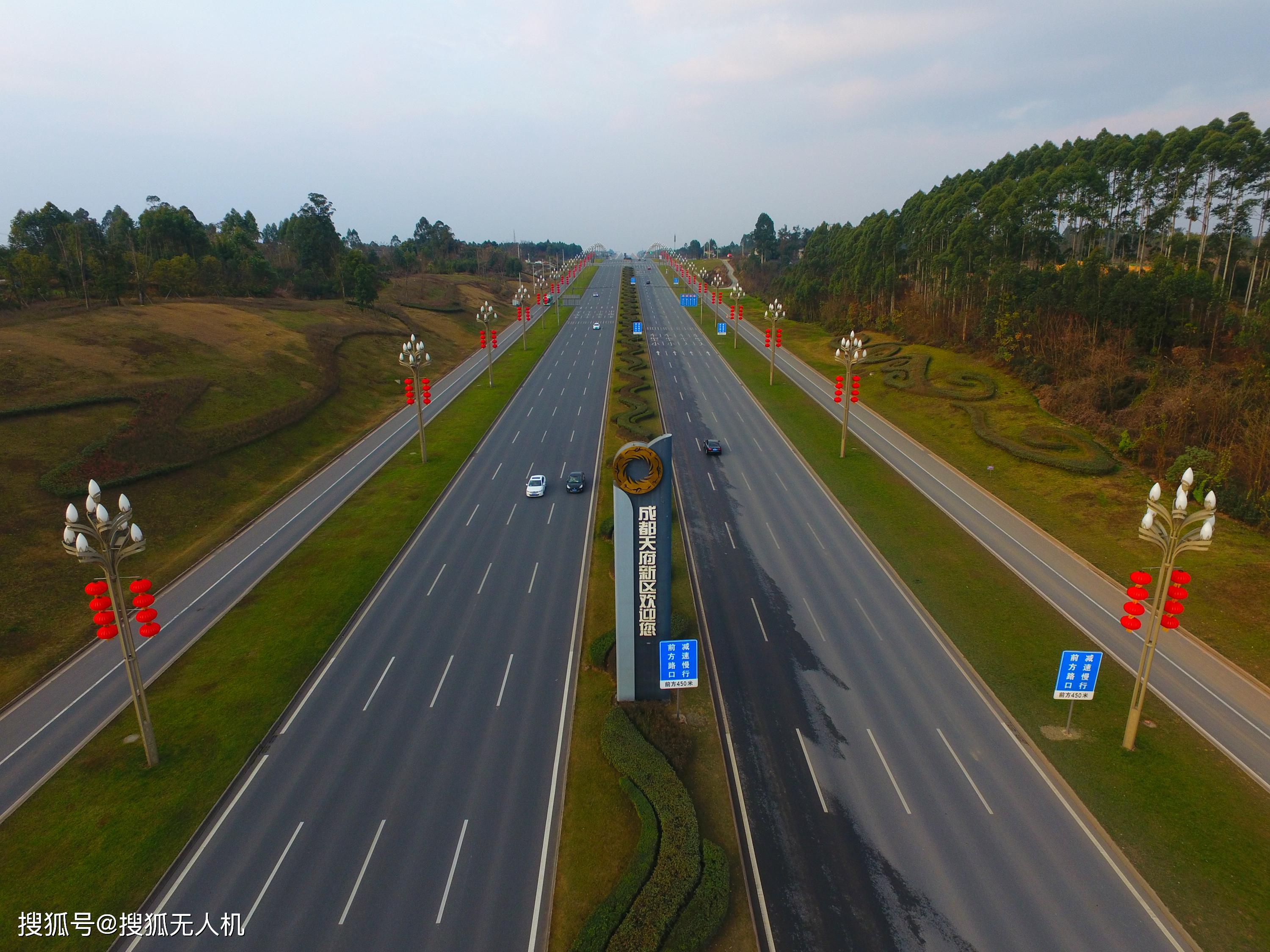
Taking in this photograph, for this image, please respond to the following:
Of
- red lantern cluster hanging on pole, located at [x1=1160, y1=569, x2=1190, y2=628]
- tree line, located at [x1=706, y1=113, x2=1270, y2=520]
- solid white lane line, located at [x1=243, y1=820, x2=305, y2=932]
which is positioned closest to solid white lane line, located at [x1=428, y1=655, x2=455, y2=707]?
solid white lane line, located at [x1=243, y1=820, x2=305, y2=932]

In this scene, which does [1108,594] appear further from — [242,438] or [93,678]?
[242,438]

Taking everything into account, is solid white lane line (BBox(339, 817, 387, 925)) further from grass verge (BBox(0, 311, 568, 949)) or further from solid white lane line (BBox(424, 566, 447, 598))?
solid white lane line (BBox(424, 566, 447, 598))

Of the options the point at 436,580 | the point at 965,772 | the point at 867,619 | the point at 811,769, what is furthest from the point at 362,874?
the point at 867,619

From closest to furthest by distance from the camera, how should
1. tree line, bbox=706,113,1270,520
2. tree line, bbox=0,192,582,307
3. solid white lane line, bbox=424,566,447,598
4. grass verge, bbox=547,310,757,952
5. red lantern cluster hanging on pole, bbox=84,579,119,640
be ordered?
grass verge, bbox=547,310,757,952
red lantern cluster hanging on pole, bbox=84,579,119,640
solid white lane line, bbox=424,566,447,598
tree line, bbox=706,113,1270,520
tree line, bbox=0,192,582,307

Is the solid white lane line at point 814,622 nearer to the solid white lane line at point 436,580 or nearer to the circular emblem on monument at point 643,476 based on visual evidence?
the circular emblem on monument at point 643,476

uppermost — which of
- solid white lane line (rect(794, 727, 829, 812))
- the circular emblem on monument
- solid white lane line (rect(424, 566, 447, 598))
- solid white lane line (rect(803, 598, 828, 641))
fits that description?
the circular emblem on monument
